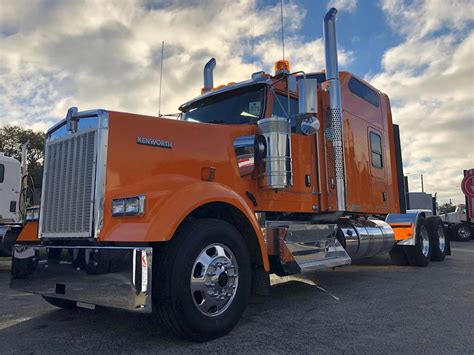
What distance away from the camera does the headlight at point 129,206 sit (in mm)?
3615

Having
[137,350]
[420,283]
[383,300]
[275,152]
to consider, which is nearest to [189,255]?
[137,350]

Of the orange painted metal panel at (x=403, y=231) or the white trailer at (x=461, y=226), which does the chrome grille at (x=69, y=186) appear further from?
the white trailer at (x=461, y=226)

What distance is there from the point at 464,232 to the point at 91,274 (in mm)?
20333

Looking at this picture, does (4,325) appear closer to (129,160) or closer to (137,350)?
(137,350)

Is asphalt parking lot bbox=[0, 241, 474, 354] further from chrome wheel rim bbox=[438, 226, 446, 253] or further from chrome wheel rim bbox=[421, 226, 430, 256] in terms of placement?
chrome wheel rim bbox=[438, 226, 446, 253]

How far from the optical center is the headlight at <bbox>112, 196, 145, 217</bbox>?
3615 millimetres

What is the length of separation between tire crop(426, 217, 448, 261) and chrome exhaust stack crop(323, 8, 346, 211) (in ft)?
15.4

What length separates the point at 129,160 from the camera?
3998mm

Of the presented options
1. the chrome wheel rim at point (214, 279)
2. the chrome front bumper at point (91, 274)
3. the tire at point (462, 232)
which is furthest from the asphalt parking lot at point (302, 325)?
the tire at point (462, 232)

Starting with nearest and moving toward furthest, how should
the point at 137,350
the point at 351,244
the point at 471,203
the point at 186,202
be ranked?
the point at 137,350
the point at 186,202
the point at 351,244
the point at 471,203

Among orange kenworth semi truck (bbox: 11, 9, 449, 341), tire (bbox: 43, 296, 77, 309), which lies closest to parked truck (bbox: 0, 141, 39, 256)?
tire (bbox: 43, 296, 77, 309)

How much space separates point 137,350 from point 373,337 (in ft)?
6.72

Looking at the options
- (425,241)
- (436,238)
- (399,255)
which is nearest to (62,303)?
(399,255)

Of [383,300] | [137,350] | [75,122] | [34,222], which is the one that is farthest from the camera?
[383,300]
